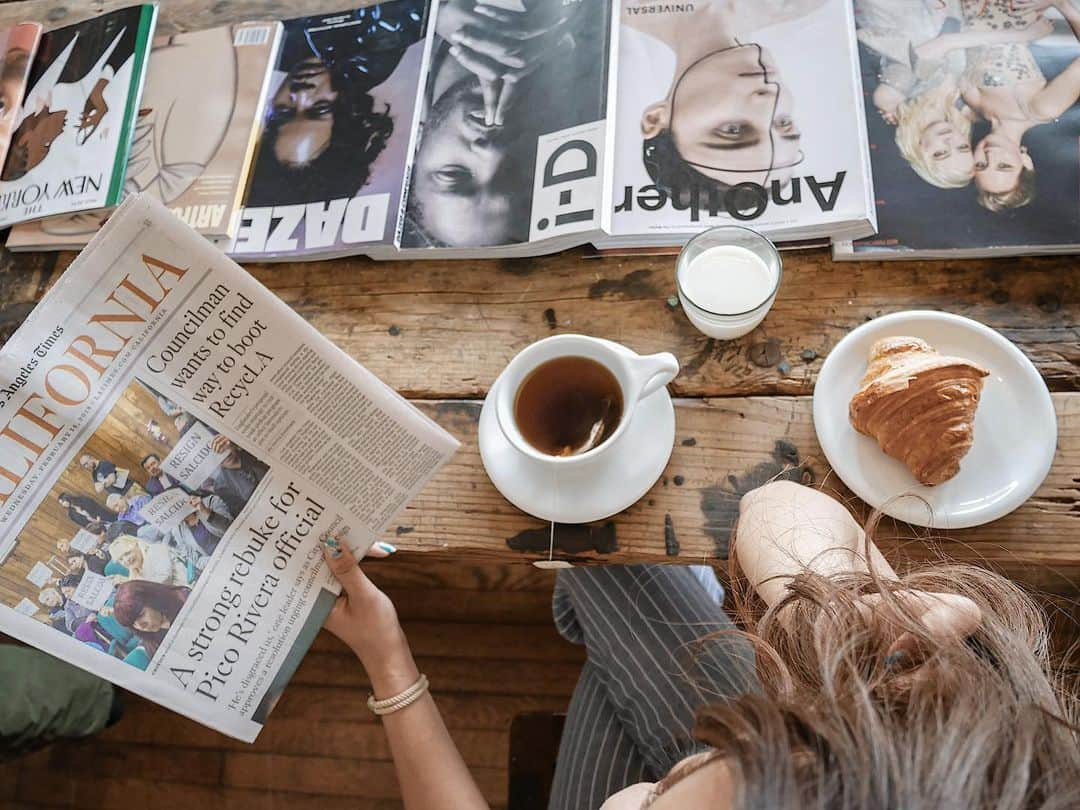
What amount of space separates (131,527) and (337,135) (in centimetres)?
42

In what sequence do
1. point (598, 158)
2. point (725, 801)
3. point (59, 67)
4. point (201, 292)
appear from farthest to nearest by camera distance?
point (59, 67) < point (598, 158) < point (201, 292) < point (725, 801)

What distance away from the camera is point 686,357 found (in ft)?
2.17

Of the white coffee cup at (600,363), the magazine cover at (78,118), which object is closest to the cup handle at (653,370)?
the white coffee cup at (600,363)

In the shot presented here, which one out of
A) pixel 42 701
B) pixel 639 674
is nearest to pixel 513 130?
pixel 639 674

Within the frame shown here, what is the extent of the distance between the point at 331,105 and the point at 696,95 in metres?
0.37

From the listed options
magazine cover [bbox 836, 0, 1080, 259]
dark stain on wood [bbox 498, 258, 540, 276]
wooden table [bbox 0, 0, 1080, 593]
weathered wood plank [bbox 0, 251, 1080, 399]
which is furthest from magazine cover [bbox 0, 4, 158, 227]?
magazine cover [bbox 836, 0, 1080, 259]

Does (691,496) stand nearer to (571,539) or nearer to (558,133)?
(571,539)

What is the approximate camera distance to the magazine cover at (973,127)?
0.64 meters

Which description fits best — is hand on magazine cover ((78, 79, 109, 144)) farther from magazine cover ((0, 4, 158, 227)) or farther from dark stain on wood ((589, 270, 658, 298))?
dark stain on wood ((589, 270, 658, 298))

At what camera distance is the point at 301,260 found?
74cm

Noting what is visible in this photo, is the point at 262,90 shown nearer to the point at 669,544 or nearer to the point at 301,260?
the point at 301,260

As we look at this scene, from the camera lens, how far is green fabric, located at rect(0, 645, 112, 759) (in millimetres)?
854

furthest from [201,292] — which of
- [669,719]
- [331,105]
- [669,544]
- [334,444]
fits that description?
[669,719]

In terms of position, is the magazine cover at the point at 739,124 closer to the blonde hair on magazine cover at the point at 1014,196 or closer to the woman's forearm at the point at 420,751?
the blonde hair on magazine cover at the point at 1014,196
